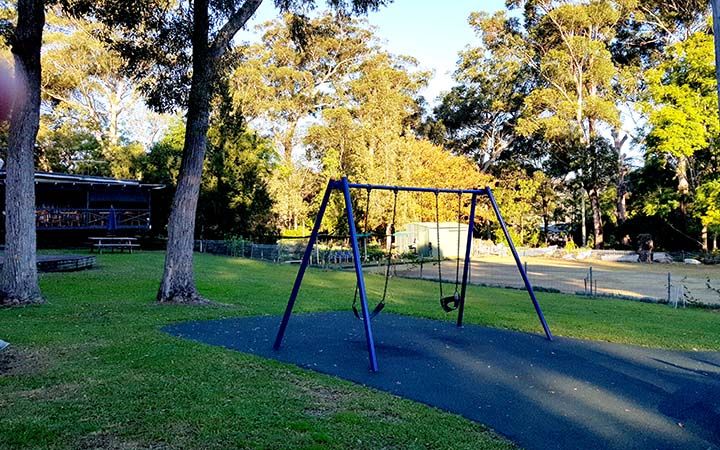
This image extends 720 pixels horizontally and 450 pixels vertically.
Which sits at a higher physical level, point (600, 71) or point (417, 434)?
point (600, 71)

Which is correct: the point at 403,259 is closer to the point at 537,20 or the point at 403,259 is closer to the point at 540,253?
the point at 540,253

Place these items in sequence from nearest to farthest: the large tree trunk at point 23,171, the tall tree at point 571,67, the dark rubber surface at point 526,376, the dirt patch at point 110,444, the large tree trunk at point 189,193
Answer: the dirt patch at point 110,444 < the dark rubber surface at point 526,376 < the large tree trunk at point 23,171 < the large tree trunk at point 189,193 < the tall tree at point 571,67

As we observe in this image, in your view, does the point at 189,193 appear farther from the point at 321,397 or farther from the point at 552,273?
the point at 552,273

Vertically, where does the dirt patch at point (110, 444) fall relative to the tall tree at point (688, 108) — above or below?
below

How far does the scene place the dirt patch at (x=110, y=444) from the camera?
10.9 ft

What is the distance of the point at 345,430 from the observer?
371cm

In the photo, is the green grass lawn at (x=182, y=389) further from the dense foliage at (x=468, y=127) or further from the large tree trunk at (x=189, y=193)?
the dense foliage at (x=468, y=127)

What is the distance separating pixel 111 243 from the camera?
2267 centimetres

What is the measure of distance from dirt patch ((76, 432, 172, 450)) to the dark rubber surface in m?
2.22

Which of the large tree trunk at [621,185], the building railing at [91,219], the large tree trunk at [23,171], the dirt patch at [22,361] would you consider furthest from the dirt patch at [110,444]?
the large tree trunk at [621,185]

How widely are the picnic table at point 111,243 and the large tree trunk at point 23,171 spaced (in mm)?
12624

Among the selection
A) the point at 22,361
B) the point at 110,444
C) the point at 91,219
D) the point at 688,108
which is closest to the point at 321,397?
the point at 110,444

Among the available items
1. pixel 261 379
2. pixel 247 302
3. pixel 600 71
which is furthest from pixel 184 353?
pixel 600 71

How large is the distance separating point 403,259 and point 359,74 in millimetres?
22191
